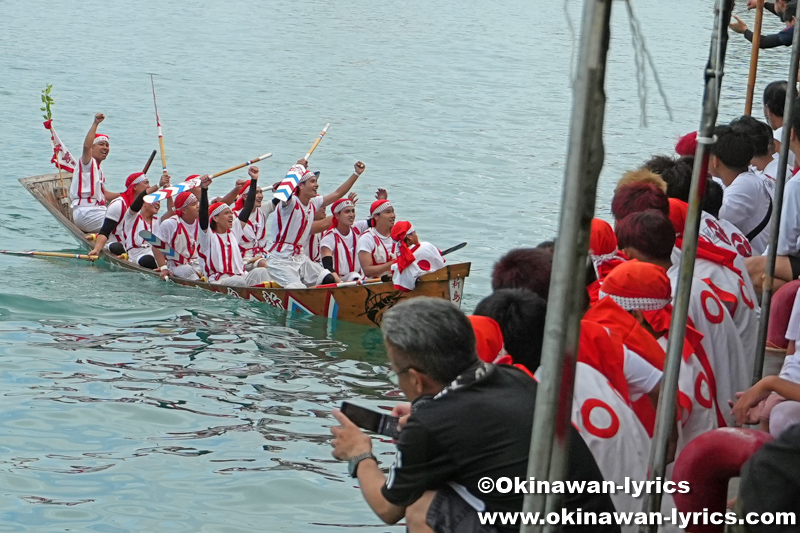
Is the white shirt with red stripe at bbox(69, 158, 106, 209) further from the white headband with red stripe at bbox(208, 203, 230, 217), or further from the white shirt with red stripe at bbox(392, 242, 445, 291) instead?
the white shirt with red stripe at bbox(392, 242, 445, 291)

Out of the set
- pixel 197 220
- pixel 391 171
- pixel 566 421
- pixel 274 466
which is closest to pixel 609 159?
pixel 391 171

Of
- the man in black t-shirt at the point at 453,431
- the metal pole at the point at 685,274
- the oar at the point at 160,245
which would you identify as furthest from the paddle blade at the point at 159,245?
the metal pole at the point at 685,274

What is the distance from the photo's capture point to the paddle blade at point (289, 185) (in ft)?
42.2

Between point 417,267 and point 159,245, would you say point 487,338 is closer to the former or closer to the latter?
point 417,267

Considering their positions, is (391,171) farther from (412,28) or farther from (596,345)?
(412,28)

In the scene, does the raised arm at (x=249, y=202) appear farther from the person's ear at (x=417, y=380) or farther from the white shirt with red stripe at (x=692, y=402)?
the person's ear at (x=417, y=380)

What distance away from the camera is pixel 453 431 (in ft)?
11.1

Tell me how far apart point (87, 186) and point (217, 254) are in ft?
12.5

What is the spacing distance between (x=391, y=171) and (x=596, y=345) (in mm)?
20680

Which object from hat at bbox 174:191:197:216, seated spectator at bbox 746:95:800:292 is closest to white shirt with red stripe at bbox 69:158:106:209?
hat at bbox 174:191:197:216

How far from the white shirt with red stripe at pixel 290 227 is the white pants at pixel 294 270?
6 cm

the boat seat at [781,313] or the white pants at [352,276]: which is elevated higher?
the boat seat at [781,313]

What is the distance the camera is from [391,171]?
24.7m

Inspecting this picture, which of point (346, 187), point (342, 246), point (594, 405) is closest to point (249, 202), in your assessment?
point (346, 187)
